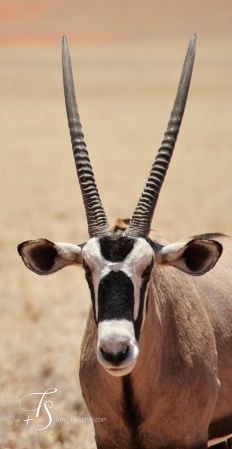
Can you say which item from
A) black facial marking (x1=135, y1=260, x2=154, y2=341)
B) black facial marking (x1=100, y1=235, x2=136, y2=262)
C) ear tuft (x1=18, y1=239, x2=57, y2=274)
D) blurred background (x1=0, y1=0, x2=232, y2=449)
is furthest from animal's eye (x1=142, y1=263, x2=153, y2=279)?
blurred background (x1=0, y1=0, x2=232, y2=449)

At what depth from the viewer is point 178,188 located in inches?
857

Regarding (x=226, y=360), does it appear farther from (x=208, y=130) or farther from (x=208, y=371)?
(x=208, y=130)

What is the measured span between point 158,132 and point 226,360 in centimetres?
3040

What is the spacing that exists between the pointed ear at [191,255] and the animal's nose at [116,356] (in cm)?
80

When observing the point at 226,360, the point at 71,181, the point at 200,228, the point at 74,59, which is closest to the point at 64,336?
the point at 226,360

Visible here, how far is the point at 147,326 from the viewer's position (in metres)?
4.50

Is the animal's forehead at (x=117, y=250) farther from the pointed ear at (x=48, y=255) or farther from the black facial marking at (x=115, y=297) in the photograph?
the pointed ear at (x=48, y=255)

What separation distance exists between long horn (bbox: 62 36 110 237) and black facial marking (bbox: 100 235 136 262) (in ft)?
0.48

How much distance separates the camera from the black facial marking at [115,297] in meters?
3.89

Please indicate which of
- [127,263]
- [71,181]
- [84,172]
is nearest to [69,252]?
[127,263]

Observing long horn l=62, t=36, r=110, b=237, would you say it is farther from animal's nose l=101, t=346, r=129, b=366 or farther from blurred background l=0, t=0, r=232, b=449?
blurred background l=0, t=0, r=232, b=449

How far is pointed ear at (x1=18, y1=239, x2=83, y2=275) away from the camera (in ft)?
14.3

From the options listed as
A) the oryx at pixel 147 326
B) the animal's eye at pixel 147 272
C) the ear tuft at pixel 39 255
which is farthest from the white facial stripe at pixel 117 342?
the ear tuft at pixel 39 255

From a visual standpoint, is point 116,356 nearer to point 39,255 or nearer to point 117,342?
point 117,342
